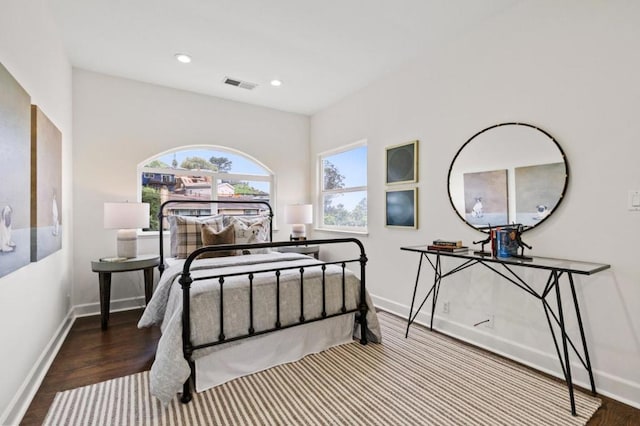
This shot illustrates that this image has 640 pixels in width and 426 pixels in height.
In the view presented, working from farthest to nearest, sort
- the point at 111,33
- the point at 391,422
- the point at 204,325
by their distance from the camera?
the point at 111,33 < the point at 204,325 < the point at 391,422

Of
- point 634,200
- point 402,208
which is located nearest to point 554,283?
point 634,200

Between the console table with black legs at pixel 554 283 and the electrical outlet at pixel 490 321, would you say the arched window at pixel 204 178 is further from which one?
the electrical outlet at pixel 490 321

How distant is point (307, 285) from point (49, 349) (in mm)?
1985

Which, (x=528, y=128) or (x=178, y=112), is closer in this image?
(x=528, y=128)

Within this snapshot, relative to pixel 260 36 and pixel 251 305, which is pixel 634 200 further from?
pixel 260 36

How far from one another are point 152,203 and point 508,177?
378cm

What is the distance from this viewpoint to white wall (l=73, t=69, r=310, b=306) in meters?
3.40

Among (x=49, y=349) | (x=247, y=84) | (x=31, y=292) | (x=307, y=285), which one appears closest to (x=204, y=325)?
(x=307, y=285)

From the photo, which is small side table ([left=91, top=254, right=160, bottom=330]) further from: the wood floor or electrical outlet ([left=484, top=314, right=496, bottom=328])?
electrical outlet ([left=484, top=314, right=496, bottom=328])

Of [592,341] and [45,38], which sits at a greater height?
[45,38]

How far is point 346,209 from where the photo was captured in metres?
4.30

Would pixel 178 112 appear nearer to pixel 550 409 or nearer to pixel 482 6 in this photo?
pixel 482 6

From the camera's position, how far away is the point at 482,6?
7.81 feet

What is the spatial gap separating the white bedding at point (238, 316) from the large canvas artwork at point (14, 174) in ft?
2.78
